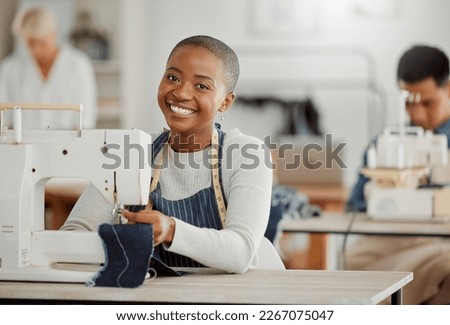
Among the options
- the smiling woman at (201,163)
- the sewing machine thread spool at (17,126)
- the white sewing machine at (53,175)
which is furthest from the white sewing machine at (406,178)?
the sewing machine thread spool at (17,126)

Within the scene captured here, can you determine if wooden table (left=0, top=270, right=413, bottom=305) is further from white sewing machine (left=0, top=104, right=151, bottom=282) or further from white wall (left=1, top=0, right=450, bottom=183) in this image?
white wall (left=1, top=0, right=450, bottom=183)

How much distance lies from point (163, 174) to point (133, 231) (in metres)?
0.33

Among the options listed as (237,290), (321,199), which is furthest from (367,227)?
(321,199)

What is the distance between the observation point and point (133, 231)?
59.2 inches

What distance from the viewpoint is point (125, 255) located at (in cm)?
152

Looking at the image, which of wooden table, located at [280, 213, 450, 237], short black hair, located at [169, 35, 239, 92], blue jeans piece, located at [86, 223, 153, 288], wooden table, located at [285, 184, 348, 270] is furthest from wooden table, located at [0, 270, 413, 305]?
wooden table, located at [285, 184, 348, 270]

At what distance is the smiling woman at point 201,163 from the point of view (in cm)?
172

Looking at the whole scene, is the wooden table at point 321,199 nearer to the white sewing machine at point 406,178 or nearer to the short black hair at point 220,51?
the white sewing machine at point 406,178

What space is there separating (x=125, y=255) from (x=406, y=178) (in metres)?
1.46

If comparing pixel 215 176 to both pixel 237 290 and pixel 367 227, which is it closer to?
pixel 237 290

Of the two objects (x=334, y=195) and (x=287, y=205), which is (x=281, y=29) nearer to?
(x=334, y=195)

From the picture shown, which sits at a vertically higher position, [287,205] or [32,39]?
[32,39]

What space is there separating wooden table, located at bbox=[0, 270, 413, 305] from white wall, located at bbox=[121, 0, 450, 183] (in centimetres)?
417
